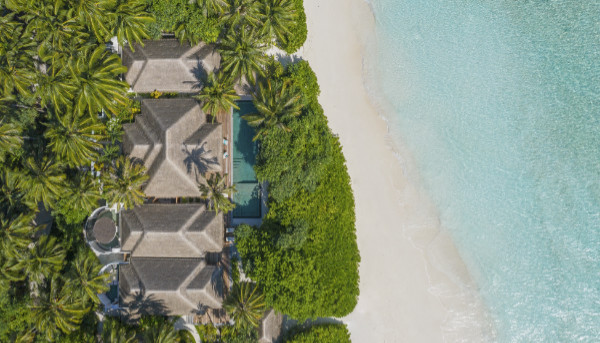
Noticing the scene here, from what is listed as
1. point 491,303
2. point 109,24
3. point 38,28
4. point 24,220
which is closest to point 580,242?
point 491,303

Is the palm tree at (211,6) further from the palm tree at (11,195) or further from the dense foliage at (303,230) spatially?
the palm tree at (11,195)

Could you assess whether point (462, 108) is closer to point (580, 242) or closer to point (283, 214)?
point (580, 242)

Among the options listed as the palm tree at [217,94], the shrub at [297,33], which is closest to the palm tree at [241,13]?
the shrub at [297,33]

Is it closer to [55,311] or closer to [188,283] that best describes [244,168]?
[188,283]

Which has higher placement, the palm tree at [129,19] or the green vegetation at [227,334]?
the palm tree at [129,19]

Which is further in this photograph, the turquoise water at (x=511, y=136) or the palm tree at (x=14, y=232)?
the turquoise water at (x=511, y=136)

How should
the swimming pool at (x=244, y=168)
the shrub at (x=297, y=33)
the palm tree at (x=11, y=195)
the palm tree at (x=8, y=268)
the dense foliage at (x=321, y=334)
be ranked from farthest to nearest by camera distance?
the swimming pool at (x=244, y=168), the shrub at (x=297, y=33), the dense foliage at (x=321, y=334), the palm tree at (x=11, y=195), the palm tree at (x=8, y=268)

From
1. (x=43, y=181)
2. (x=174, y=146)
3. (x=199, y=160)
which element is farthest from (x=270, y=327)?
(x=43, y=181)
